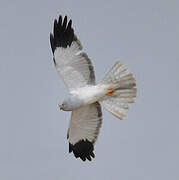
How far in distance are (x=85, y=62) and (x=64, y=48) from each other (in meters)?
0.55

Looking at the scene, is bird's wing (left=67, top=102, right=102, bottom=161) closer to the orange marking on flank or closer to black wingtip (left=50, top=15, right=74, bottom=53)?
the orange marking on flank

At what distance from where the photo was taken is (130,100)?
11383 millimetres

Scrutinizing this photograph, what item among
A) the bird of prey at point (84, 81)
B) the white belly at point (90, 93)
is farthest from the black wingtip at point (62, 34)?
the white belly at point (90, 93)

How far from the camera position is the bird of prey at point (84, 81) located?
1112 centimetres

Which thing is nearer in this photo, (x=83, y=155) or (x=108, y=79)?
(x=108, y=79)

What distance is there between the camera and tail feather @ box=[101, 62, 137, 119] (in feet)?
36.5

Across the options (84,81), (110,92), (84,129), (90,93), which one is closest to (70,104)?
(90,93)

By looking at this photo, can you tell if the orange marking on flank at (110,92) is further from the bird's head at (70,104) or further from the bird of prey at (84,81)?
the bird's head at (70,104)

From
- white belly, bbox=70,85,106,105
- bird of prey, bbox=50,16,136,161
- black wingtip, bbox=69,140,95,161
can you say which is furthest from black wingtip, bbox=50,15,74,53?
black wingtip, bbox=69,140,95,161

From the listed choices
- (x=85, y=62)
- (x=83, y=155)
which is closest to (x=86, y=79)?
(x=85, y=62)

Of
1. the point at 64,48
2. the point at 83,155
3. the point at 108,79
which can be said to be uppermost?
the point at 64,48

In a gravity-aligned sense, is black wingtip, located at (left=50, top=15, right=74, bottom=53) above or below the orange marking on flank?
above

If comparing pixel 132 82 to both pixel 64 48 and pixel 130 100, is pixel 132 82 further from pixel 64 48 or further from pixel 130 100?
pixel 64 48

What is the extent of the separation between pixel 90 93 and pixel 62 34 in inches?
57.2
